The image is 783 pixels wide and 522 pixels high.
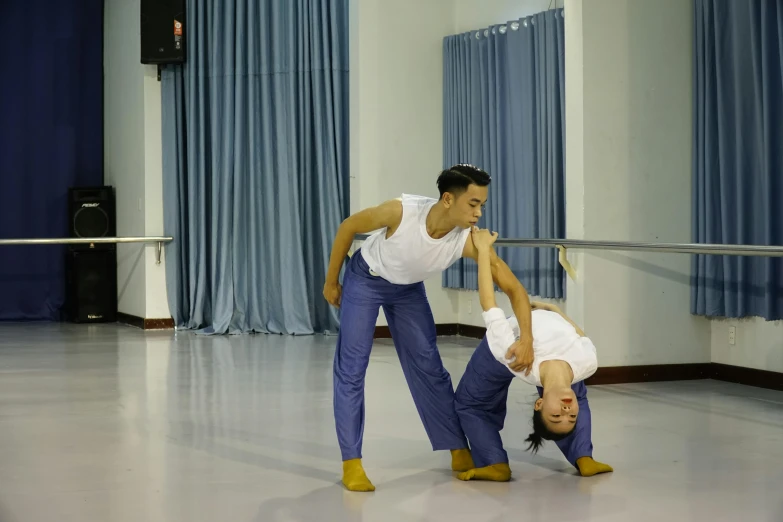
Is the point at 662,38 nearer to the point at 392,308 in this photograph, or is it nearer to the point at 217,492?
the point at 392,308

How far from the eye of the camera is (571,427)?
10.1 ft

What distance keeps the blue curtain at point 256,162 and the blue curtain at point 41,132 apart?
61.4 inches

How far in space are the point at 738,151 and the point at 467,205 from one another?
271 cm

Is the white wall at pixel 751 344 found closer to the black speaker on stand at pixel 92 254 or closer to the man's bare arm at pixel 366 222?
the man's bare arm at pixel 366 222

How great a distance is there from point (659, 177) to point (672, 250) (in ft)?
A: 2.67

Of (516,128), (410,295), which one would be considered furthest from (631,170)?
(410,295)

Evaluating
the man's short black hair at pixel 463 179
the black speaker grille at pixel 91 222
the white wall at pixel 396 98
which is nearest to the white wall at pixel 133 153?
the black speaker grille at pixel 91 222

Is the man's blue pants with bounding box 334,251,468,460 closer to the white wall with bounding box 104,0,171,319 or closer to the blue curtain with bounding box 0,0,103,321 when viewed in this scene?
the white wall with bounding box 104,0,171,319

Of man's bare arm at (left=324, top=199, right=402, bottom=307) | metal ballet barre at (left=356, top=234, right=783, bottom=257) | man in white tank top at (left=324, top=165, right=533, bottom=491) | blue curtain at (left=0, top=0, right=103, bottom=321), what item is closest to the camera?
man in white tank top at (left=324, top=165, right=533, bottom=491)

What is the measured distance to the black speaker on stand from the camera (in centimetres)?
899

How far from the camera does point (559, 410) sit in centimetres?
305

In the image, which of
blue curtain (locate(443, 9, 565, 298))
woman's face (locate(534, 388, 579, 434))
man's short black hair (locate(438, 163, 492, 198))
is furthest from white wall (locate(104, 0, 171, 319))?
woman's face (locate(534, 388, 579, 434))

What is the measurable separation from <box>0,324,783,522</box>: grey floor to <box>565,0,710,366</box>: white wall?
0.36 m

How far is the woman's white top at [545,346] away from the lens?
319 centimetres
